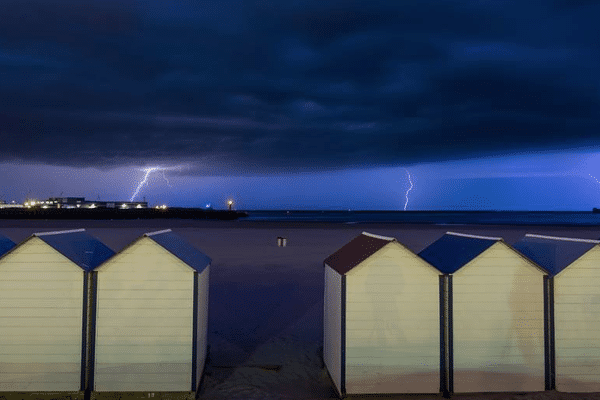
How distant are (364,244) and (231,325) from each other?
209 inches

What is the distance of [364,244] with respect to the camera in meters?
8.19

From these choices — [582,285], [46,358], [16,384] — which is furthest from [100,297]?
[582,285]

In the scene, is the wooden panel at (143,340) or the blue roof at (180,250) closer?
the wooden panel at (143,340)

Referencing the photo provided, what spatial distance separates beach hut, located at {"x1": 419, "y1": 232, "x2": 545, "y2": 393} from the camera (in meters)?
7.40

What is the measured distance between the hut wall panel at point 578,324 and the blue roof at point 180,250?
5979 millimetres

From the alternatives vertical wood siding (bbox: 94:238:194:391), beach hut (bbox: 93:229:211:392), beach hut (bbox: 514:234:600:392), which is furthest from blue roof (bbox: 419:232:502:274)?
vertical wood siding (bbox: 94:238:194:391)

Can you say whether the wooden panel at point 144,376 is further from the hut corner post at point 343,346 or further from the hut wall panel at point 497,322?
the hut wall panel at point 497,322

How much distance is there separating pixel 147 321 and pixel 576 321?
22.9 ft

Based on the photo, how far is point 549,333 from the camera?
24.6ft

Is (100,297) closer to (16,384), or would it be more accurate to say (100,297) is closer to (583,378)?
(16,384)

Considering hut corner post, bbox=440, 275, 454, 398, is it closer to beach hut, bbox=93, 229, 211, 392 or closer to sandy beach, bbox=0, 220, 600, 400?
sandy beach, bbox=0, 220, 600, 400

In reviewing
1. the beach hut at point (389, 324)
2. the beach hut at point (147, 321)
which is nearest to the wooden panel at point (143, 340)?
the beach hut at point (147, 321)

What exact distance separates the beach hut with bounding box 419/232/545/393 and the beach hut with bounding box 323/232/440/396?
0.35 m

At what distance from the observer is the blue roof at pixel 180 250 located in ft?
24.1
